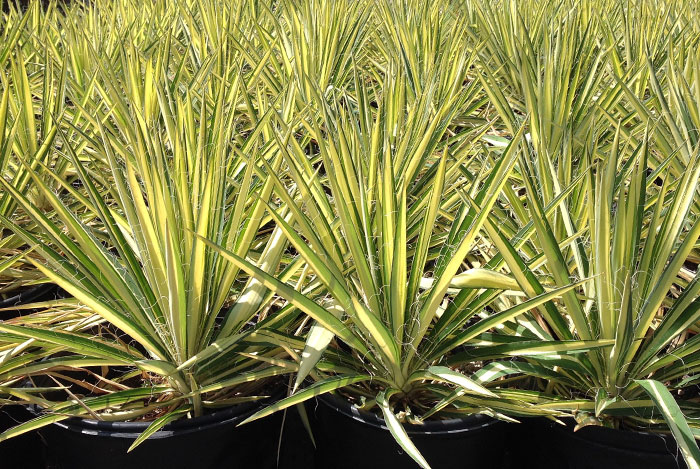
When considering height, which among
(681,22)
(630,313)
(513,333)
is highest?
(681,22)

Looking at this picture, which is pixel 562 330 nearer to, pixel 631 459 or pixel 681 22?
pixel 631 459

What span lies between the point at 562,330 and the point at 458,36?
103cm

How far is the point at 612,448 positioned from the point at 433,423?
0.77 ft

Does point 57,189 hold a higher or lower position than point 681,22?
lower

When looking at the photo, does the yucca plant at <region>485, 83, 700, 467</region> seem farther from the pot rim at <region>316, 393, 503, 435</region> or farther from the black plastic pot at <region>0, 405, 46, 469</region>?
the black plastic pot at <region>0, 405, 46, 469</region>

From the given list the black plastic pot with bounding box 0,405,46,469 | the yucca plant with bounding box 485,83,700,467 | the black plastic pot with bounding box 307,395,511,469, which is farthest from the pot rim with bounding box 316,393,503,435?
the black plastic pot with bounding box 0,405,46,469

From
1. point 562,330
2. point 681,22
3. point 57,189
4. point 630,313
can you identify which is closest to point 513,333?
point 562,330

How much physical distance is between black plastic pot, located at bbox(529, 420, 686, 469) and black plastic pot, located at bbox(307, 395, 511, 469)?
0.09 meters

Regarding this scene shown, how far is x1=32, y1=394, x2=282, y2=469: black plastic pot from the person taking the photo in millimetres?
819

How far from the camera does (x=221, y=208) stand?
0.90 metres

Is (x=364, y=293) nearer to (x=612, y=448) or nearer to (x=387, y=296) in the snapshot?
(x=387, y=296)

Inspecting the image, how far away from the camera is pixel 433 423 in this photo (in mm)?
812

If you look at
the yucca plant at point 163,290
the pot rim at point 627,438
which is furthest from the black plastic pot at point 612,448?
the yucca plant at point 163,290

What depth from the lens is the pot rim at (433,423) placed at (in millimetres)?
810
